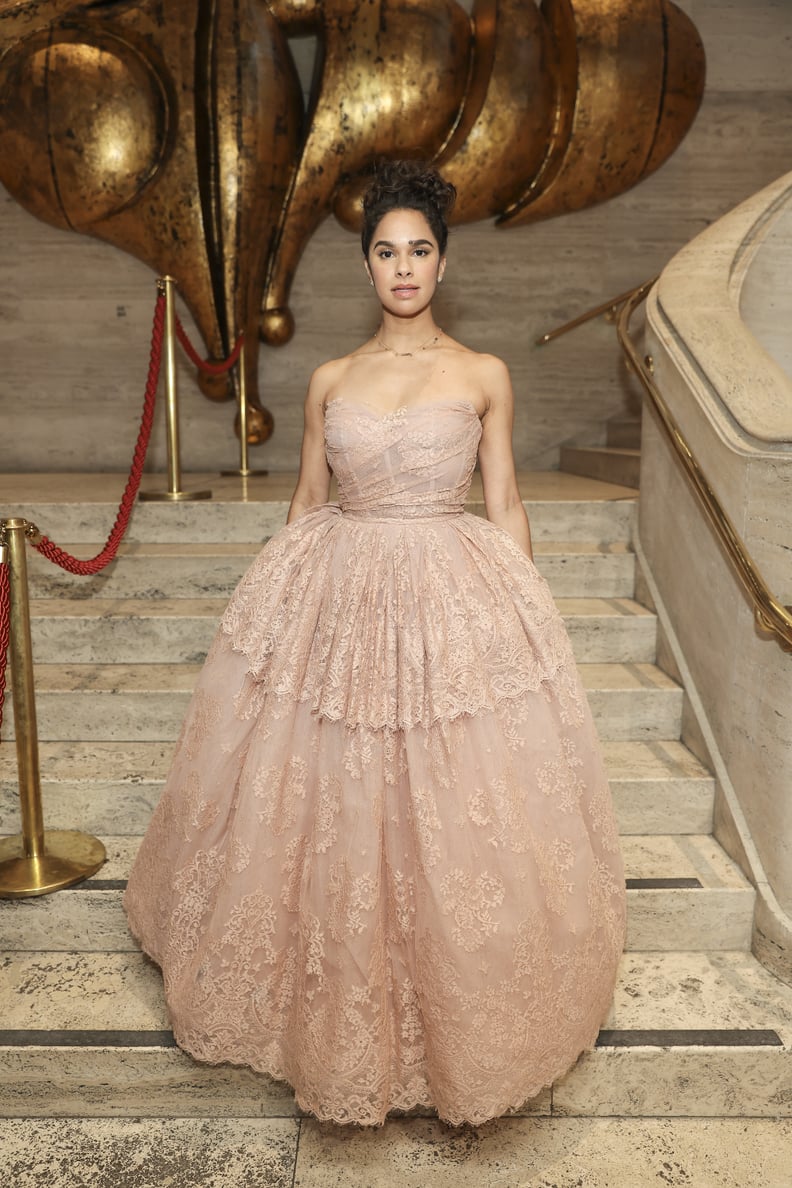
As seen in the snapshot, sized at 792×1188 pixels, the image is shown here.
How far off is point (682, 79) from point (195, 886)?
A: 229 inches

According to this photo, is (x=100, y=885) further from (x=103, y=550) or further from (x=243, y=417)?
(x=243, y=417)

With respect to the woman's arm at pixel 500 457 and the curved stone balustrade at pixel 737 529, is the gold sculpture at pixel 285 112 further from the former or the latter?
the woman's arm at pixel 500 457

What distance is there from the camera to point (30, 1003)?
99.3 inches

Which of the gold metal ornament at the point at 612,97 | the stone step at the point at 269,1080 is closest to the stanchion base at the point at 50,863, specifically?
the stone step at the point at 269,1080

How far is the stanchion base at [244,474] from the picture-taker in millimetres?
6066

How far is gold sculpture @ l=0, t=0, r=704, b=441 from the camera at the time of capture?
18.4ft

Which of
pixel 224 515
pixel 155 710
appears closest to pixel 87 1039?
pixel 155 710

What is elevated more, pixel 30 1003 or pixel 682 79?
pixel 682 79

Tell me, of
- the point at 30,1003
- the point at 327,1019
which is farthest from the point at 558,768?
the point at 30,1003

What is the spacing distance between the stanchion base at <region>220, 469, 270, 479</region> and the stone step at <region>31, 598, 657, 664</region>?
7.68 feet

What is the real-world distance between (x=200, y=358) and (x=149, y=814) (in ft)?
9.78

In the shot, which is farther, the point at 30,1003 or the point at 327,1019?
the point at 30,1003

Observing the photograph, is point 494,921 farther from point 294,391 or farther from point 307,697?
point 294,391

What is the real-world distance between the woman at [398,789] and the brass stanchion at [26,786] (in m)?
0.64
